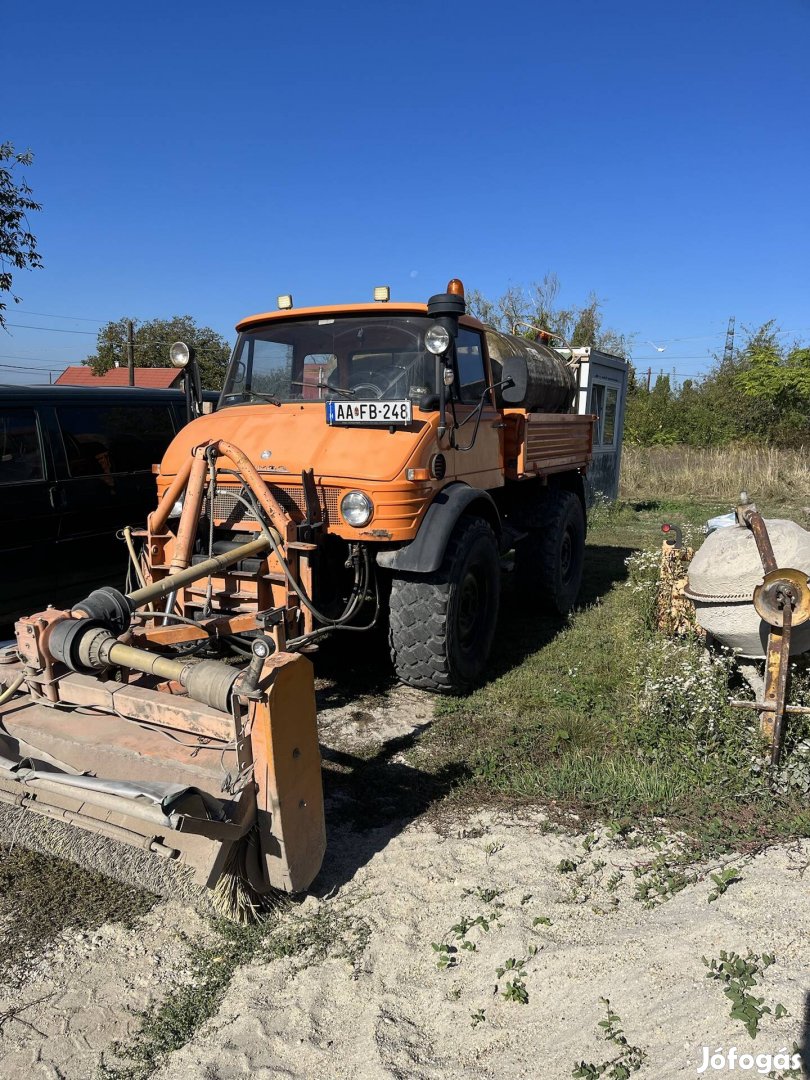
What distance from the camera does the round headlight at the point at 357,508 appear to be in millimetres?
4266

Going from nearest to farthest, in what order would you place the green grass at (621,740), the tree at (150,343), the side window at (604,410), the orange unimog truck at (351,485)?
the green grass at (621,740), the orange unimog truck at (351,485), the side window at (604,410), the tree at (150,343)

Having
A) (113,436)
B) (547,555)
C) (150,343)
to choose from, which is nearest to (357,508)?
(547,555)

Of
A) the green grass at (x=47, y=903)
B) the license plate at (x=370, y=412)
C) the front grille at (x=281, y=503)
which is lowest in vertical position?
the green grass at (x=47, y=903)

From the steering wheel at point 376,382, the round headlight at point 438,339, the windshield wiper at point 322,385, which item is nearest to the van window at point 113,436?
the windshield wiper at point 322,385

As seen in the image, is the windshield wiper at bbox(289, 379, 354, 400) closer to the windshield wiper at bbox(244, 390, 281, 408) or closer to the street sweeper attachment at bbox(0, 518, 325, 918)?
the windshield wiper at bbox(244, 390, 281, 408)

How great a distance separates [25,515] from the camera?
5.44m

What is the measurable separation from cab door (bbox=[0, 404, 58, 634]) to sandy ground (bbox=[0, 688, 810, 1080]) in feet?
9.77

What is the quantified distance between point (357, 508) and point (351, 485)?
137mm

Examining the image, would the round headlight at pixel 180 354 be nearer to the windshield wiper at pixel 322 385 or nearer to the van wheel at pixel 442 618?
the windshield wiper at pixel 322 385

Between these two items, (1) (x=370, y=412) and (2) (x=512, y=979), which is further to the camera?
(1) (x=370, y=412)

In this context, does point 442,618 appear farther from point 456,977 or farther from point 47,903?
point 47,903

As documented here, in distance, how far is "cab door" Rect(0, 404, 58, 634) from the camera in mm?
5316

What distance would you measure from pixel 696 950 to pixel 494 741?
1.85m

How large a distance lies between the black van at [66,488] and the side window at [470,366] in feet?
9.46
